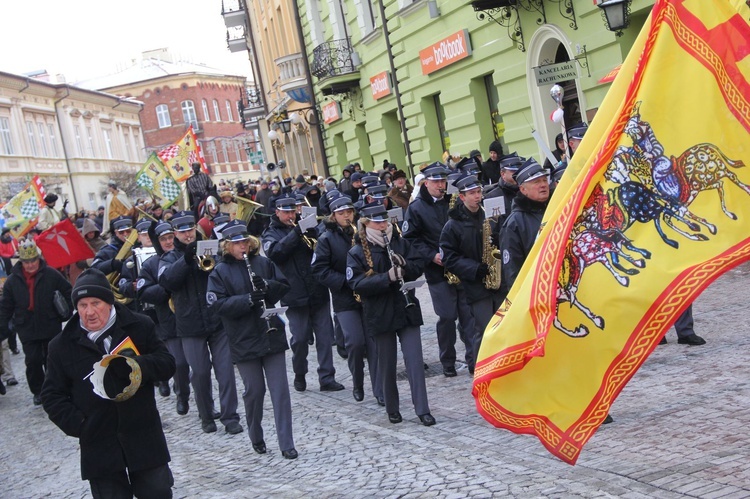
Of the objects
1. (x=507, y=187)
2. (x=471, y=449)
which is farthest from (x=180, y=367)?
(x=471, y=449)

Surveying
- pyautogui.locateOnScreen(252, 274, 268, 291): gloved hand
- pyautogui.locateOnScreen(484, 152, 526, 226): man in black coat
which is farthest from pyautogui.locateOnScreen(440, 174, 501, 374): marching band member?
pyautogui.locateOnScreen(252, 274, 268, 291): gloved hand

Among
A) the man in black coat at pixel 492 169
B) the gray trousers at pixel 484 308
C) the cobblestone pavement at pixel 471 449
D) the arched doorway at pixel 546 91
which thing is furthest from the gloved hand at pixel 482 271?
the arched doorway at pixel 546 91

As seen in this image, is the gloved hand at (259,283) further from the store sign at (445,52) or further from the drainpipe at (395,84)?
the drainpipe at (395,84)

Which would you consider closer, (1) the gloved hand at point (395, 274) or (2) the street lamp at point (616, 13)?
(1) the gloved hand at point (395, 274)

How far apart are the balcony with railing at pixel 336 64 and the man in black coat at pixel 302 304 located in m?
17.5

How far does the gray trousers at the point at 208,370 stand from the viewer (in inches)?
409

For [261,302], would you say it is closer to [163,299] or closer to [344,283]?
[344,283]

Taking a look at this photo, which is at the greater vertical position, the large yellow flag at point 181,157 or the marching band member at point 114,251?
the large yellow flag at point 181,157

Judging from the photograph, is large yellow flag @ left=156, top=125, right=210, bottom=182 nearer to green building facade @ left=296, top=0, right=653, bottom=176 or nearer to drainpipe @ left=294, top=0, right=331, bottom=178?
green building facade @ left=296, top=0, right=653, bottom=176

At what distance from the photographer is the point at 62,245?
16.0 metres

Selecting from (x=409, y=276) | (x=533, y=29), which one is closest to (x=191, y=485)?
(x=409, y=276)

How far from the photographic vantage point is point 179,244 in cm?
1066

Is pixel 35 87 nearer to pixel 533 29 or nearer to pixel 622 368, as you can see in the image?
pixel 533 29

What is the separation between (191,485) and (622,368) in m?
4.69
